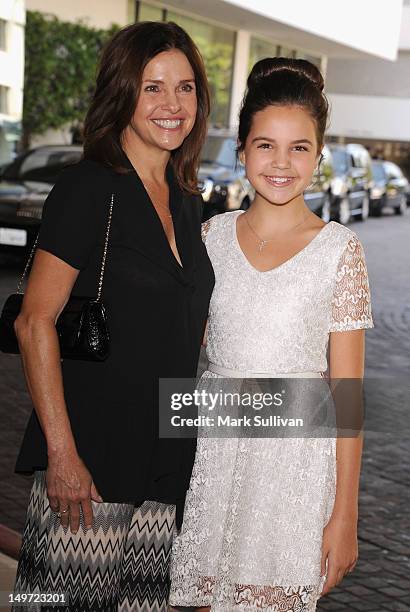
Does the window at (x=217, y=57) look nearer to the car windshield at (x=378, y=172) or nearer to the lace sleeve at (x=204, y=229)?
the car windshield at (x=378, y=172)

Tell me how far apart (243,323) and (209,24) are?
23.6m

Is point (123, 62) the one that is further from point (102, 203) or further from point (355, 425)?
point (355, 425)

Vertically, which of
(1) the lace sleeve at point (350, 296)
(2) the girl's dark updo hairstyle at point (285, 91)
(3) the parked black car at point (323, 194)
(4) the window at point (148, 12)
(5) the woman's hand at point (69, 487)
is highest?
(4) the window at point (148, 12)

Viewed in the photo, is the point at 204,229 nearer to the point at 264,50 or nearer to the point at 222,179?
the point at 222,179

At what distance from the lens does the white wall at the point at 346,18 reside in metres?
23.4

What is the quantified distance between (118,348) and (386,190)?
25565 mm

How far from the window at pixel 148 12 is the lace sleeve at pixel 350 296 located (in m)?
20.4

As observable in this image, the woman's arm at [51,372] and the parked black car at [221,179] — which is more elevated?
the woman's arm at [51,372]

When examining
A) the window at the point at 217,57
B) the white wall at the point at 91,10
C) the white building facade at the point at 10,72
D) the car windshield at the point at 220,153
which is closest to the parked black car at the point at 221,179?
the car windshield at the point at 220,153

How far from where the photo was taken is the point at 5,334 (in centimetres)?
258

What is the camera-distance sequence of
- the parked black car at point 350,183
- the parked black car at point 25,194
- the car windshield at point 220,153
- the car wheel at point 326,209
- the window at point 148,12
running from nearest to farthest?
the parked black car at point 25,194, the car windshield at point 220,153, the car wheel at point 326,209, the parked black car at point 350,183, the window at point 148,12

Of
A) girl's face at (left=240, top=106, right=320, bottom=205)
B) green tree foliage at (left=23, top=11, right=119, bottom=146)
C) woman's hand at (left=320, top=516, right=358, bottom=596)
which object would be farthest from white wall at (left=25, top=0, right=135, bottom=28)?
woman's hand at (left=320, top=516, right=358, bottom=596)

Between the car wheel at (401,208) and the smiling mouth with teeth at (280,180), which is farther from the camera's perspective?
the car wheel at (401,208)

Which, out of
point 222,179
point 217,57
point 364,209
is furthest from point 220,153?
point 217,57
